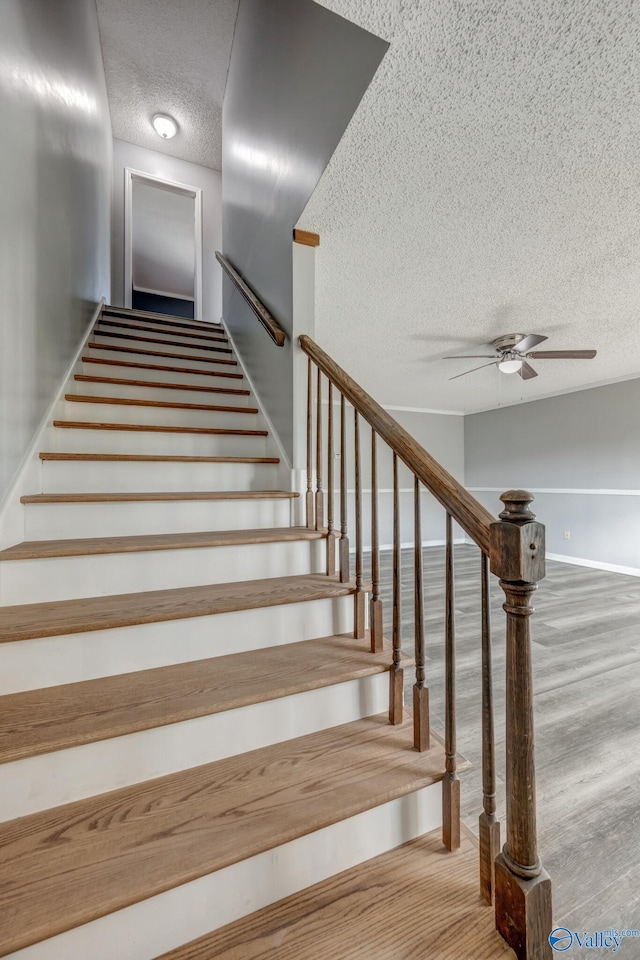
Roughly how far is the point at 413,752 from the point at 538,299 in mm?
2798

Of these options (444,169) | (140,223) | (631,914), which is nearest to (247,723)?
(631,914)

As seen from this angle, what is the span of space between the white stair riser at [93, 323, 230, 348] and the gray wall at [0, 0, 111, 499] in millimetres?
226

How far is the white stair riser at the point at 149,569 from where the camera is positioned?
4.10 ft

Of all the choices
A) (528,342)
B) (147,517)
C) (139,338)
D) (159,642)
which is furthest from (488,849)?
(139,338)

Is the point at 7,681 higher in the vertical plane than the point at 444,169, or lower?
lower

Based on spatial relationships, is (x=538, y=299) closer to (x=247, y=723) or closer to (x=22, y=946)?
Answer: (x=247, y=723)

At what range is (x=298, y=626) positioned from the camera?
1410mm

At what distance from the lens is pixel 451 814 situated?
3.32 ft

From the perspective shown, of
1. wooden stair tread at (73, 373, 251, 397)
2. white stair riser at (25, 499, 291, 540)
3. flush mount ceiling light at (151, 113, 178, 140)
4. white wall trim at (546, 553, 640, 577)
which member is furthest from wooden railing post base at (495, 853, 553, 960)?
flush mount ceiling light at (151, 113, 178, 140)

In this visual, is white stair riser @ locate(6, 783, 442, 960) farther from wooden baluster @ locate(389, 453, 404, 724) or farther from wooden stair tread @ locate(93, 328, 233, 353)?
wooden stair tread @ locate(93, 328, 233, 353)

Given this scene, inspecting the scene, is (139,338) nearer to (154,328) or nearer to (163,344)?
(163,344)

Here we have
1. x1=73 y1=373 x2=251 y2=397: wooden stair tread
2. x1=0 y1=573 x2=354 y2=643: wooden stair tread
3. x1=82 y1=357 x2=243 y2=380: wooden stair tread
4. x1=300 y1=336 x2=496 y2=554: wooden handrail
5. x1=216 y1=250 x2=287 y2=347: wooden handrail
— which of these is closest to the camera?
x1=300 y1=336 x2=496 y2=554: wooden handrail

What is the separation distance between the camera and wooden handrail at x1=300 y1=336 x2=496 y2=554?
85 cm

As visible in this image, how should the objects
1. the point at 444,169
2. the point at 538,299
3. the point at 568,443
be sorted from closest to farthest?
the point at 444,169, the point at 538,299, the point at 568,443
